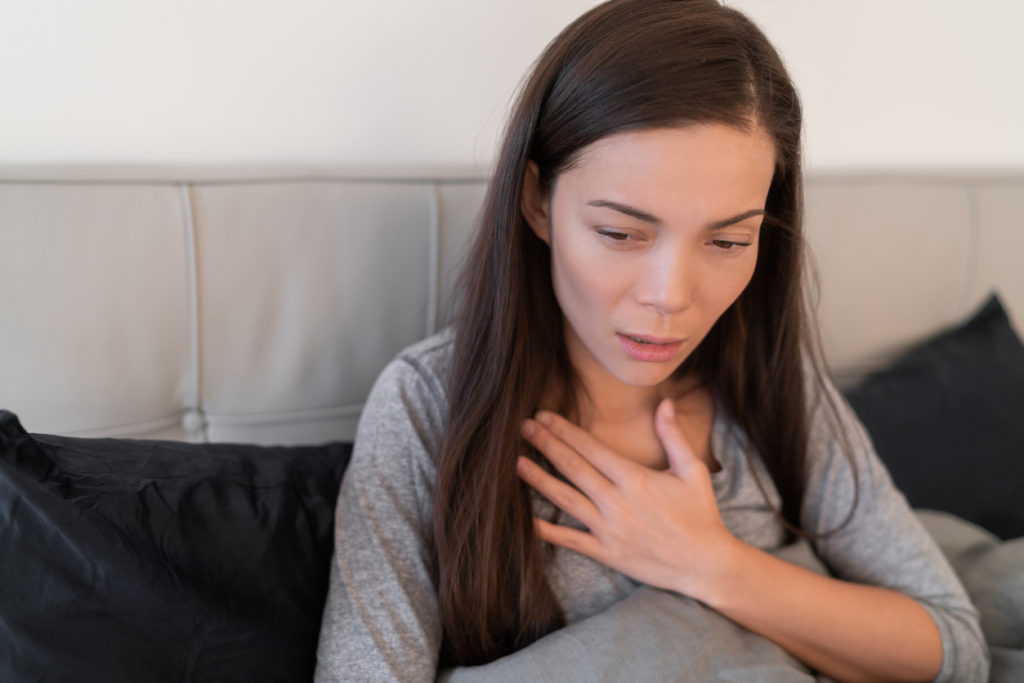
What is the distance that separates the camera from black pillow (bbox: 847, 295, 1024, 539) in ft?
4.11

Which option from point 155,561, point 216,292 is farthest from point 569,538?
point 216,292

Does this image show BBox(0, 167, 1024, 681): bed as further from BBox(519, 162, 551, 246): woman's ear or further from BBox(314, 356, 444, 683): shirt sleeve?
BBox(519, 162, 551, 246): woman's ear

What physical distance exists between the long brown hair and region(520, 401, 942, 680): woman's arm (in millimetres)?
52

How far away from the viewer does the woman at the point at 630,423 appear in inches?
29.4

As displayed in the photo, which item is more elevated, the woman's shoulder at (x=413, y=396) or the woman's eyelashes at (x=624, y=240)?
the woman's eyelashes at (x=624, y=240)

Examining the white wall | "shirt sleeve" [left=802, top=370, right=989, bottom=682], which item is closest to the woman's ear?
the white wall

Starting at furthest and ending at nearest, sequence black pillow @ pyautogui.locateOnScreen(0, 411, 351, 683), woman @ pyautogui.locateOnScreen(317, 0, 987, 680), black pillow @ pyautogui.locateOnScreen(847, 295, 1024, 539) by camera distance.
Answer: black pillow @ pyautogui.locateOnScreen(847, 295, 1024, 539) < woman @ pyautogui.locateOnScreen(317, 0, 987, 680) < black pillow @ pyautogui.locateOnScreen(0, 411, 351, 683)

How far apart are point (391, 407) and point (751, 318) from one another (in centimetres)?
49

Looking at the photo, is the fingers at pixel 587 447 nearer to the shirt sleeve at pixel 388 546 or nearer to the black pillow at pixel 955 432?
the shirt sleeve at pixel 388 546

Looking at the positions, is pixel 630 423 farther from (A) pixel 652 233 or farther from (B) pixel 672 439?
(A) pixel 652 233

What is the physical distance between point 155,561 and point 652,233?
0.55 m

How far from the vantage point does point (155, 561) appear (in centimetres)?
70

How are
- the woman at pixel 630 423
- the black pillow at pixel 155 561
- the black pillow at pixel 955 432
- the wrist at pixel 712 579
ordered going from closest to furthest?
the black pillow at pixel 155 561
the woman at pixel 630 423
the wrist at pixel 712 579
the black pillow at pixel 955 432

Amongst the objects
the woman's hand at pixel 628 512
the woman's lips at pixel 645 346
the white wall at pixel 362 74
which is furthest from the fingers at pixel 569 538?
the white wall at pixel 362 74
